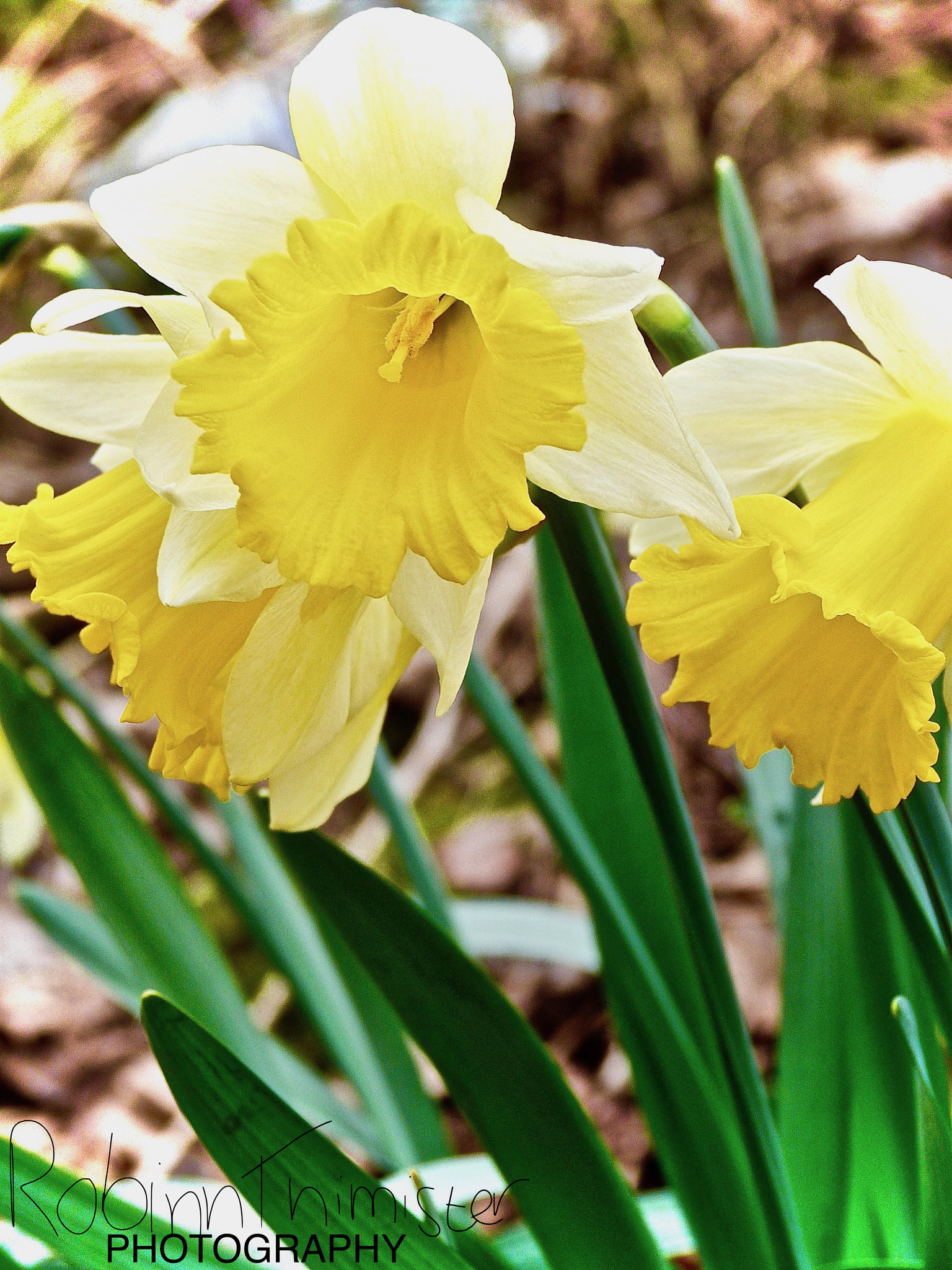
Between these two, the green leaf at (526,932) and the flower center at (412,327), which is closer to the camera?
the flower center at (412,327)

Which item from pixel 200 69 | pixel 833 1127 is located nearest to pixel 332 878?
pixel 833 1127

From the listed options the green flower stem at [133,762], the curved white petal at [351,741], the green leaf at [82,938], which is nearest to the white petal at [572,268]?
the curved white petal at [351,741]

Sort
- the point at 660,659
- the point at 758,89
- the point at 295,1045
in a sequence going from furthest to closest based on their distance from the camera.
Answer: the point at 758,89 → the point at 295,1045 → the point at 660,659

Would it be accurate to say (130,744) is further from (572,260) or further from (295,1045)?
(295,1045)

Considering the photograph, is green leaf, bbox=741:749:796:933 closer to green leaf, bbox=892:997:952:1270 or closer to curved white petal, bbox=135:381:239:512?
green leaf, bbox=892:997:952:1270

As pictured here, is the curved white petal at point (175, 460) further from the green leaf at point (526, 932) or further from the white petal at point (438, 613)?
the green leaf at point (526, 932)

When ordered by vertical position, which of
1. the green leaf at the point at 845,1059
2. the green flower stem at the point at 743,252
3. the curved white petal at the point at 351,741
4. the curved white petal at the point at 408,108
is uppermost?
the green flower stem at the point at 743,252

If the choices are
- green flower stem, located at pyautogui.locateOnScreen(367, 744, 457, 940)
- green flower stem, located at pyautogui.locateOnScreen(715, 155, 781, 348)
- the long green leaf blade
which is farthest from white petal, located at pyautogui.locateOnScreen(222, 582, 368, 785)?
green flower stem, located at pyautogui.locateOnScreen(715, 155, 781, 348)
